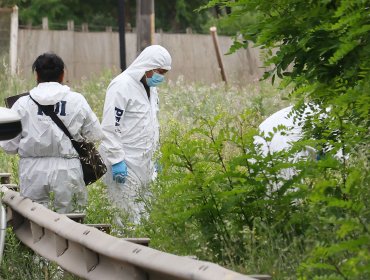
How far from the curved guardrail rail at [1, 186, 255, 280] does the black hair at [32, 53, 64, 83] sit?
0.92 metres

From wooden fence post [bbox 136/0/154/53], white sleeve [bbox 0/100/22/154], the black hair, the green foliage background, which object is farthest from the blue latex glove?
wooden fence post [bbox 136/0/154/53]

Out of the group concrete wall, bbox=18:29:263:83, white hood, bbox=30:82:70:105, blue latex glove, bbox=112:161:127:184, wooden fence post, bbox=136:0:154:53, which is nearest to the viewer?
white hood, bbox=30:82:70:105

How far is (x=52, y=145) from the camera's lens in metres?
10.1

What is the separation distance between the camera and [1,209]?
880 cm

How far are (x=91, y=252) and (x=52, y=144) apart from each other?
268cm

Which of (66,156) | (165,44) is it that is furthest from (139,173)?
(165,44)

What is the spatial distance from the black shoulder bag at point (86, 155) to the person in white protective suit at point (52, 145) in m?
0.03

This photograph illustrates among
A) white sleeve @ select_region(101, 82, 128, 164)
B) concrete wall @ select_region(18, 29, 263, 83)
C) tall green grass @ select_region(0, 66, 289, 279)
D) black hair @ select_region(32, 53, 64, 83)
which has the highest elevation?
black hair @ select_region(32, 53, 64, 83)

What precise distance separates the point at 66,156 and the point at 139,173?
185cm

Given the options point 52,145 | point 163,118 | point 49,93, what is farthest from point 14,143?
point 163,118

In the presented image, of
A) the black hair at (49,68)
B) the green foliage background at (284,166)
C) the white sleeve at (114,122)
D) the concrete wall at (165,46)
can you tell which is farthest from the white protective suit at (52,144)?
the concrete wall at (165,46)

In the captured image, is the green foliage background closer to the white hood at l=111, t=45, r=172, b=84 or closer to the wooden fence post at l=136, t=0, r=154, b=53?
the white hood at l=111, t=45, r=172, b=84

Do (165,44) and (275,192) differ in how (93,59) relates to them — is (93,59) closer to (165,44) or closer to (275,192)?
(165,44)

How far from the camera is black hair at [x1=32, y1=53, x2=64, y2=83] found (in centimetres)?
1028
